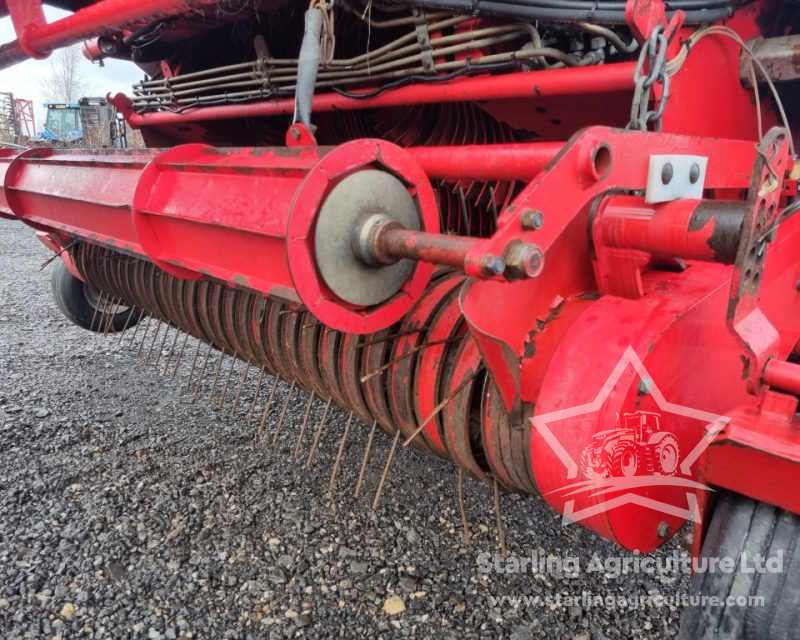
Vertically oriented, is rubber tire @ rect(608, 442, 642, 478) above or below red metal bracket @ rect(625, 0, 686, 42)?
below

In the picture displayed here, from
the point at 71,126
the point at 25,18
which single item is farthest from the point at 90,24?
the point at 71,126

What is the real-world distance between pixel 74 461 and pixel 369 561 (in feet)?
3.89

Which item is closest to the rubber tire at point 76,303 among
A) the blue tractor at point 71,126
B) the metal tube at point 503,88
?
the metal tube at point 503,88

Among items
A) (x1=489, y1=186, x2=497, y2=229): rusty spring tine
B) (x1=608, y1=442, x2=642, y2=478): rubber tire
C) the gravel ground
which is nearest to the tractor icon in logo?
(x1=608, y1=442, x2=642, y2=478): rubber tire

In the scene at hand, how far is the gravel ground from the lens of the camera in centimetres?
146

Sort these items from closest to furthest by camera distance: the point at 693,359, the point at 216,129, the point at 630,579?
the point at 693,359 → the point at 630,579 → the point at 216,129

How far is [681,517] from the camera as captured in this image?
1.11 metres

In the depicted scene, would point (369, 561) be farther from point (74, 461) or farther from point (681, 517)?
point (74, 461)

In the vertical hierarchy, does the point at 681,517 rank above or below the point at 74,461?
above

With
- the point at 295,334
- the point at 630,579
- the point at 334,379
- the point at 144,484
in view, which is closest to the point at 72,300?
the point at 144,484

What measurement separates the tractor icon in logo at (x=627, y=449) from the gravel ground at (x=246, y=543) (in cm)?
67

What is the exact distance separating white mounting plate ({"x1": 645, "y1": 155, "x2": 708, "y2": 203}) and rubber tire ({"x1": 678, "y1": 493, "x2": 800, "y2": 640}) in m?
0.52

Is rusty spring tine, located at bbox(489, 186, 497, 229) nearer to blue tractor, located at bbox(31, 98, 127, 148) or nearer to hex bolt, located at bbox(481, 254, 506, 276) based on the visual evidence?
hex bolt, located at bbox(481, 254, 506, 276)

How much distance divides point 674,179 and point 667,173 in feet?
0.08
